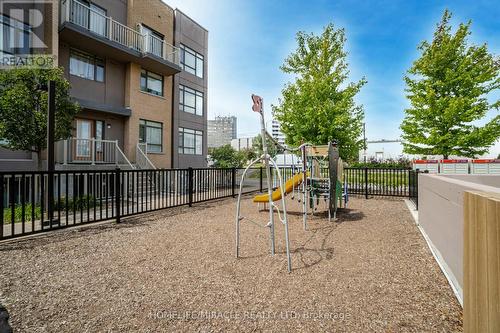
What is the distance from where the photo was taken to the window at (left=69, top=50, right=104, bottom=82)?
12555mm

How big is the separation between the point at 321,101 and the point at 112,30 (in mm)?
12345

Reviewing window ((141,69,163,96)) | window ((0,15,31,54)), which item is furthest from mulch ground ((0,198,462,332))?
window ((141,69,163,96))

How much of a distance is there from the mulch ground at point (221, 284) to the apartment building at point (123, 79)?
8.78 meters

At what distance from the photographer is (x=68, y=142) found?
11.1m

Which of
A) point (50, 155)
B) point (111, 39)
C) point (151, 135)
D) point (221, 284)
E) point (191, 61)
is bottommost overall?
point (221, 284)

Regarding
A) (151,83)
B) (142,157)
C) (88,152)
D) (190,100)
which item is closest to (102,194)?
(88,152)

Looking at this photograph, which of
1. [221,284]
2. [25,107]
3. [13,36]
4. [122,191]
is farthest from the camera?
[13,36]

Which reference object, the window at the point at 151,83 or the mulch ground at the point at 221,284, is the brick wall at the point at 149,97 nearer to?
the window at the point at 151,83

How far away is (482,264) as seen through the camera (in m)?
1.67

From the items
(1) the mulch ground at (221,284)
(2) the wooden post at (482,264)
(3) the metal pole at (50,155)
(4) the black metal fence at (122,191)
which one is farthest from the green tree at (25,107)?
(2) the wooden post at (482,264)

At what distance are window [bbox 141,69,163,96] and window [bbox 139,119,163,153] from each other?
2.15 metres

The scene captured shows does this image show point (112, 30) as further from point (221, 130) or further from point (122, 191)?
point (221, 130)

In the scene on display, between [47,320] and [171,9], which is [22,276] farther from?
[171,9]

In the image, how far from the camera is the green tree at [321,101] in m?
13.6
